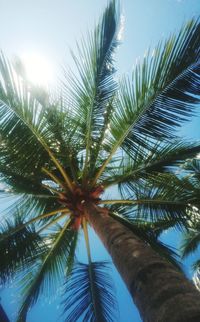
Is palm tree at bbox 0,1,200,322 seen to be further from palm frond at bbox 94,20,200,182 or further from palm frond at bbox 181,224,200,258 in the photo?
palm frond at bbox 181,224,200,258

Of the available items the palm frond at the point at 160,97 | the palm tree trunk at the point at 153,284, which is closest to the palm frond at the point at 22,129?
the palm frond at the point at 160,97

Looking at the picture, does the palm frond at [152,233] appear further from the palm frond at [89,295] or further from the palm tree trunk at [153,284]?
the palm tree trunk at [153,284]

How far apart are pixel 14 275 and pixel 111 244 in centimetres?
288

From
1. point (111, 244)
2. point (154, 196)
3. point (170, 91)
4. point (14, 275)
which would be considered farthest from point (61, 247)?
point (170, 91)

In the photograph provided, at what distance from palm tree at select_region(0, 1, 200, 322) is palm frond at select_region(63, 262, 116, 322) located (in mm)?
19

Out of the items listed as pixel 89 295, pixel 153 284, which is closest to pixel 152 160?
pixel 89 295

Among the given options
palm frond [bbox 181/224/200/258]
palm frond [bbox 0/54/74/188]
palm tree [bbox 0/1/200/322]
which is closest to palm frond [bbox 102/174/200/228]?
palm tree [bbox 0/1/200/322]

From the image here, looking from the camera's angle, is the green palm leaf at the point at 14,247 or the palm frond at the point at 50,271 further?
the palm frond at the point at 50,271

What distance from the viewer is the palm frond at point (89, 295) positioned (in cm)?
595

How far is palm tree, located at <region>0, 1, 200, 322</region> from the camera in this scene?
5.13 metres

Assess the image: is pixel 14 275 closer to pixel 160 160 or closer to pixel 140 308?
pixel 160 160

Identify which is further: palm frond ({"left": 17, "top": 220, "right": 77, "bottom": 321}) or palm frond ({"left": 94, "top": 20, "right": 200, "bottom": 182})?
palm frond ({"left": 17, "top": 220, "right": 77, "bottom": 321})

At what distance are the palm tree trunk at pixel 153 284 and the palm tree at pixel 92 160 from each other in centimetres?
86

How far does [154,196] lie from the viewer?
242 inches
